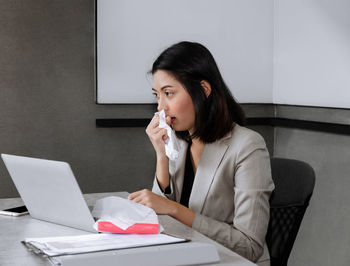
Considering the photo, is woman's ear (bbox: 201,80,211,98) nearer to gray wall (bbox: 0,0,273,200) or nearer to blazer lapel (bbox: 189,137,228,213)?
blazer lapel (bbox: 189,137,228,213)

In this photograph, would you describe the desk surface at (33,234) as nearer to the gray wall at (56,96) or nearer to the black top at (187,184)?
the black top at (187,184)

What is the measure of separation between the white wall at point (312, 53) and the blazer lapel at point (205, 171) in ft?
4.25

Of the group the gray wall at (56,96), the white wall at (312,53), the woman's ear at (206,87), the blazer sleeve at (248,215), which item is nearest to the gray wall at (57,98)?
the gray wall at (56,96)

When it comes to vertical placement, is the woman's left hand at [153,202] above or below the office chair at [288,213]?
above

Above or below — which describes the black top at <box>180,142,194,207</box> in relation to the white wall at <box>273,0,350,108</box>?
below

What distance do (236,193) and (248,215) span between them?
0.28 feet

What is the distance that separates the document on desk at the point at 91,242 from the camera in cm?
119

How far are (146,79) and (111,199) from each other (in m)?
1.75

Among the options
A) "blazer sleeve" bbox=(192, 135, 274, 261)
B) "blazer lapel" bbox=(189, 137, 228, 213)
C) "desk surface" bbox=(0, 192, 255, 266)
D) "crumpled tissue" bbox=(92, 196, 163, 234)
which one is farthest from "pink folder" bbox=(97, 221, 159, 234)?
"blazer lapel" bbox=(189, 137, 228, 213)

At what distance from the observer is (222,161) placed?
5.74 feet

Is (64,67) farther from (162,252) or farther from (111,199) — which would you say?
(162,252)

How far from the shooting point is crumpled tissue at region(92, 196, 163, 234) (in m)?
1.36

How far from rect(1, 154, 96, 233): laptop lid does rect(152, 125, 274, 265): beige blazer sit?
1.15 ft

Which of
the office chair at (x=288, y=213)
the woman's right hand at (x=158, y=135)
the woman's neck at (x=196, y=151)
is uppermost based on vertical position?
the woman's right hand at (x=158, y=135)
